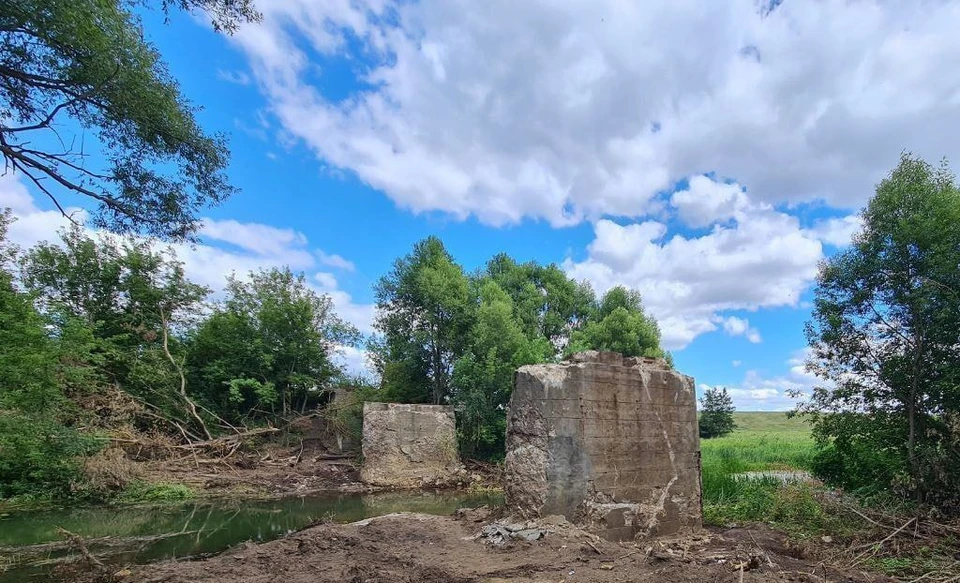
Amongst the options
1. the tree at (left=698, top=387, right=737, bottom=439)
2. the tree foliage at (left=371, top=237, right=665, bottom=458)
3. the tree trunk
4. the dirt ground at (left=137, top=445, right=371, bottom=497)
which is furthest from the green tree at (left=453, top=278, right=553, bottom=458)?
the tree at (left=698, top=387, right=737, bottom=439)

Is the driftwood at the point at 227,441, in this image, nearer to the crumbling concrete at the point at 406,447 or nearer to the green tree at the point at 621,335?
the crumbling concrete at the point at 406,447

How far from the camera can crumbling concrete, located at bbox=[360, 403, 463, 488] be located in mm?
17453

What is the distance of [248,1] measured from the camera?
6.23 m

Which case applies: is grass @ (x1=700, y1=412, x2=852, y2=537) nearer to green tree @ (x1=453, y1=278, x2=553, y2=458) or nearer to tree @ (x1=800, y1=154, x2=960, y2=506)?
tree @ (x1=800, y1=154, x2=960, y2=506)

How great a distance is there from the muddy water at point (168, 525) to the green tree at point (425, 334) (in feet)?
25.1

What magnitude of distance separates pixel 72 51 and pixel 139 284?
57.3 feet

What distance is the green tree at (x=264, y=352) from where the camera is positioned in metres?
20.9

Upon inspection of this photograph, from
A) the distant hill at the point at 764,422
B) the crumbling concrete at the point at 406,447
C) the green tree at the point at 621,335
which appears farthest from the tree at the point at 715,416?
the crumbling concrete at the point at 406,447

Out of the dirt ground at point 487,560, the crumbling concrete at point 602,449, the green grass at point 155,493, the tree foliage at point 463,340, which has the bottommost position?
the green grass at point 155,493

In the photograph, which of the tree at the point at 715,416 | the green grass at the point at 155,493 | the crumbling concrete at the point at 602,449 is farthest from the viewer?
the tree at the point at 715,416

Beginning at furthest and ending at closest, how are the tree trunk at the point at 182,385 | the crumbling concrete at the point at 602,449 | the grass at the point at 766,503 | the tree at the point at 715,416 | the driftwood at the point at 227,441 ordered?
the tree at the point at 715,416, the tree trunk at the point at 182,385, the driftwood at the point at 227,441, the grass at the point at 766,503, the crumbling concrete at the point at 602,449

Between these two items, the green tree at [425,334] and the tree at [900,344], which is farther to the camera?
the green tree at [425,334]

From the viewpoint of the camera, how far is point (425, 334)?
23.1m

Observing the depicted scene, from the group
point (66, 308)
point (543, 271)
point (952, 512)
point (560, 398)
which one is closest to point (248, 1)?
point (560, 398)
